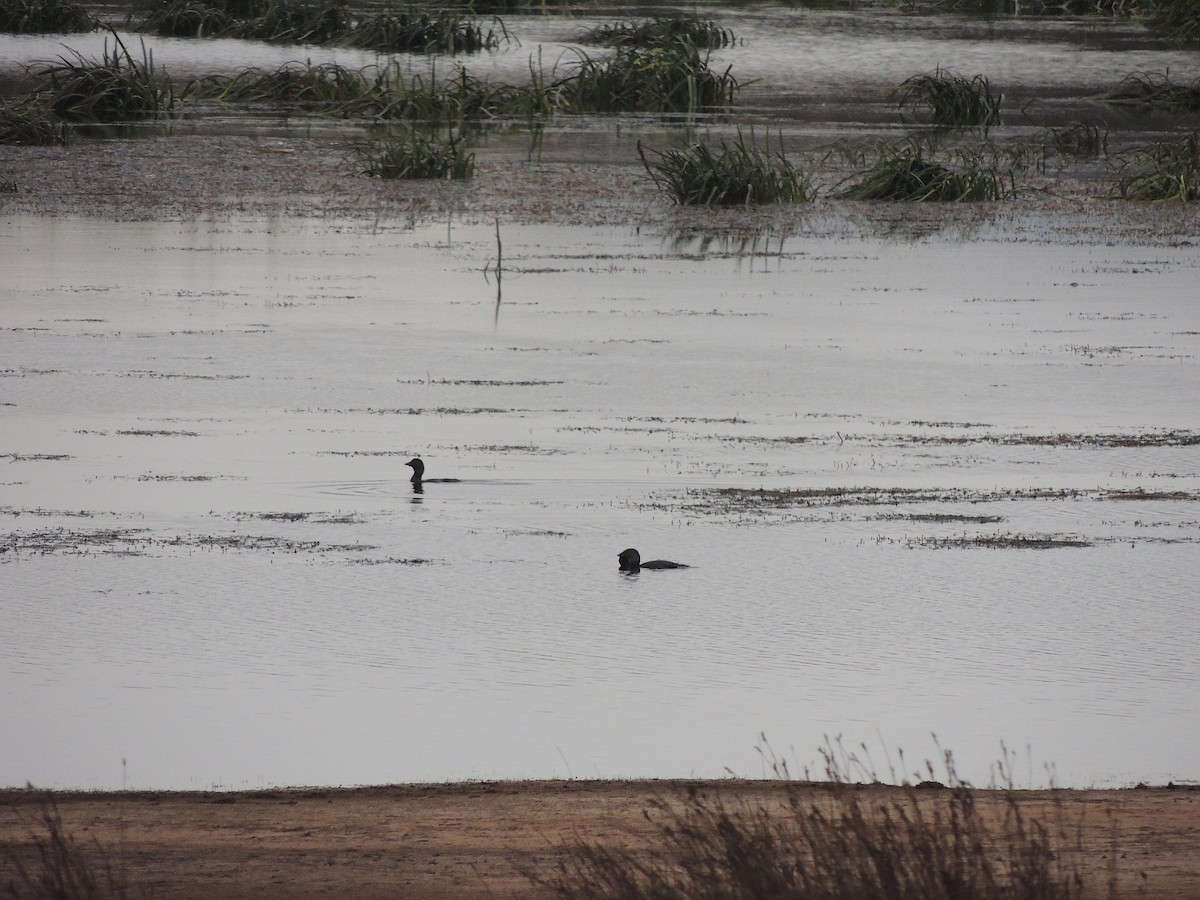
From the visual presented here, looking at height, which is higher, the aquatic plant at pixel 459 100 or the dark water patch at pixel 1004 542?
the aquatic plant at pixel 459 100

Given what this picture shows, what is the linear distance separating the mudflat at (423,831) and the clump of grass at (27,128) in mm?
22131

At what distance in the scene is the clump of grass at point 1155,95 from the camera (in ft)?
110

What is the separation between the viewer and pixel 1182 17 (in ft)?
146

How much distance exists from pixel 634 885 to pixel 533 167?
71.7ft

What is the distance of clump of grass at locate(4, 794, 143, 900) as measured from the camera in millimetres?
4359

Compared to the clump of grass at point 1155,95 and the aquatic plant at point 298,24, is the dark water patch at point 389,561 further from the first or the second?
the aquatic plant at point 298,24

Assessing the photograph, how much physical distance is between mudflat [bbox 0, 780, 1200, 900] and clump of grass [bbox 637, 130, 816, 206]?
17.0 m

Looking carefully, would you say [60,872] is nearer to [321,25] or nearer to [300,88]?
[300,88]

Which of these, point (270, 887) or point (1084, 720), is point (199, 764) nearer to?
point (270, 887)

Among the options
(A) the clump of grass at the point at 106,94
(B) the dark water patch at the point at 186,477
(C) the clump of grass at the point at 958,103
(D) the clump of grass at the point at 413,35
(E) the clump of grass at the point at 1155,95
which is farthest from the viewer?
(D) the clump of grass at the point at 413,35

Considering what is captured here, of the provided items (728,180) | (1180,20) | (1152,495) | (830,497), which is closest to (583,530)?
(830,497)

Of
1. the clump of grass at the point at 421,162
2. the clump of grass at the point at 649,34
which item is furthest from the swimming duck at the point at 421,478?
the clump of grass at the point at 649,34

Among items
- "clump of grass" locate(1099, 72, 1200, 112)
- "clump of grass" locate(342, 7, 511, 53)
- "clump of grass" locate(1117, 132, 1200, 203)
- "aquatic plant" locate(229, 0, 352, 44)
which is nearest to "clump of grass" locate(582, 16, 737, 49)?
"clump of grass" locate(342, 7, 511, 53)

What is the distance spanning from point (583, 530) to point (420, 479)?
1.04m
